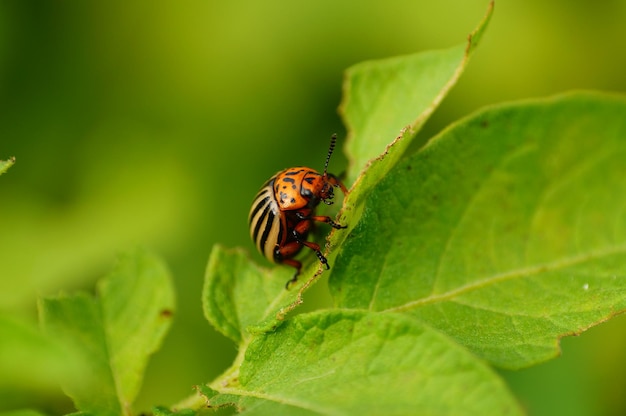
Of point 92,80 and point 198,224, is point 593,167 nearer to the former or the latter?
point 198,224

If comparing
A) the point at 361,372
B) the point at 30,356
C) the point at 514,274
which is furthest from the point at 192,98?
the point at 30,356

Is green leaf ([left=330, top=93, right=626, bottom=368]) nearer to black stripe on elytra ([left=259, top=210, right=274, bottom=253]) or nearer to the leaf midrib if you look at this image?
the leaf midrib

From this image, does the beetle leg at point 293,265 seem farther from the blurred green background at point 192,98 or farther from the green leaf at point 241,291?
the blurred green background at point 192,98

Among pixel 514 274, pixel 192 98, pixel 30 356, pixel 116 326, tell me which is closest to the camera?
pixel 30 356

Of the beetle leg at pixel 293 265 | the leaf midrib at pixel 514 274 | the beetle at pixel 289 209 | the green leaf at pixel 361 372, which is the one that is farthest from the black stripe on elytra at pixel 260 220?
the green leaf at pixel 361 372

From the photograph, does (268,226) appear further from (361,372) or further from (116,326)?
(361,372)

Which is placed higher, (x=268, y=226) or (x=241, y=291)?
(x=268, y=226)

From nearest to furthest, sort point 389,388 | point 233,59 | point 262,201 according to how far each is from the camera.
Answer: point 389,388
point 262,201
point 233,59

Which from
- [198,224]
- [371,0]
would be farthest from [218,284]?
[371,0]
